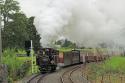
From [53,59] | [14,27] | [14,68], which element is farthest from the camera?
[14,27]

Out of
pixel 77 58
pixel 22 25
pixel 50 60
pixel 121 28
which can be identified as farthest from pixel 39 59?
pixel 22 25

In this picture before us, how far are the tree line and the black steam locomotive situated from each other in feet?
128

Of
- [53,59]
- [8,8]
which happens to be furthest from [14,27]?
[53,59]

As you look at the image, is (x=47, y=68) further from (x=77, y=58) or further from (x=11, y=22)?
(x=11, y=22)

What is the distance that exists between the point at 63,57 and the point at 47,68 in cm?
366

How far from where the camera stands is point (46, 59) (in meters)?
33.8

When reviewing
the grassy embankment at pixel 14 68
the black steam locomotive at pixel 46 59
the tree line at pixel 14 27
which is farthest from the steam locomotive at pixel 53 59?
the tree line at pixel 14 27

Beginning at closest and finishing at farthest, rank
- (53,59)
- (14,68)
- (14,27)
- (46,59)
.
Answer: (14,68) < (46,59) < (53,59) < (14,27)

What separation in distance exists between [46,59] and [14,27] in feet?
143

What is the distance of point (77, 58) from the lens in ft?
155

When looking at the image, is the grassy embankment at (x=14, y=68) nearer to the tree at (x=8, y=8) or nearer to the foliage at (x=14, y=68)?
the foliage at (x=14, y=68)

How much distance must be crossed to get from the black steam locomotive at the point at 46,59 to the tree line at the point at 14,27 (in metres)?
39.0

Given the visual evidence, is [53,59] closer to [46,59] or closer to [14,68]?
[46,59]

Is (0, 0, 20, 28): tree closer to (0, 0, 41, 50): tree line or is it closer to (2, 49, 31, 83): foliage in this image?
(0, 0, 41, 50): tree line
